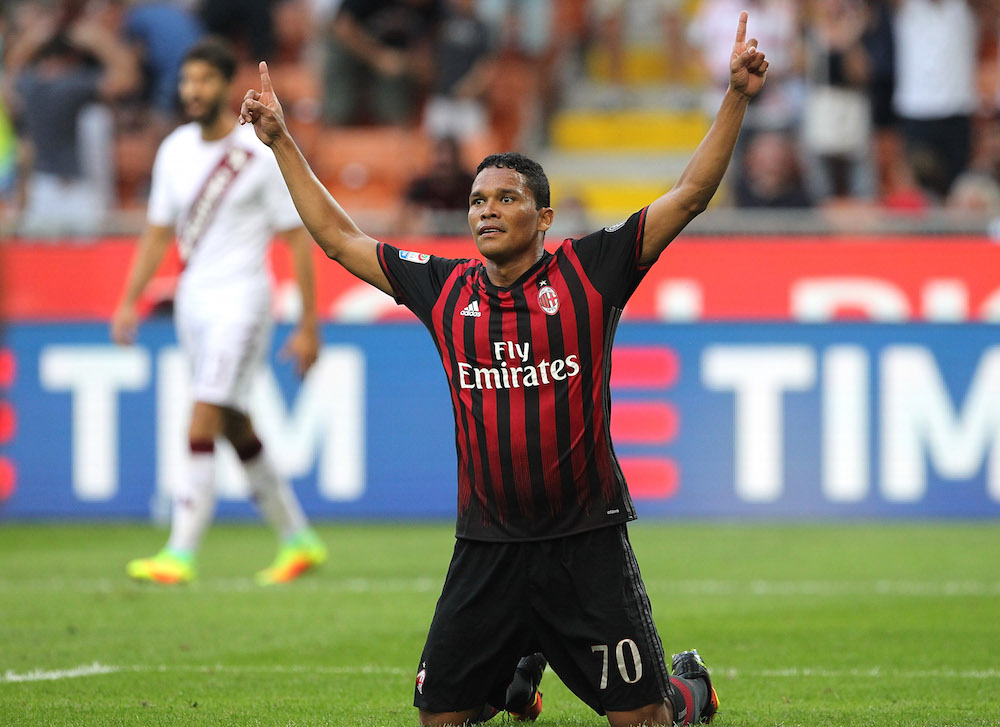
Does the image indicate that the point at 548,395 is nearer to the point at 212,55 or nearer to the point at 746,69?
the point at 746,69

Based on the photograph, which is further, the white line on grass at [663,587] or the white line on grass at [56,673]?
the white line on grass at [663,587]

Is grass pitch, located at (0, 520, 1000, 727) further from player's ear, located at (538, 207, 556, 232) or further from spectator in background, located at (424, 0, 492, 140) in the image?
spectator in background, located at (424, 0, 492, 140)

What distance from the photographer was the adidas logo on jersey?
4.90 m

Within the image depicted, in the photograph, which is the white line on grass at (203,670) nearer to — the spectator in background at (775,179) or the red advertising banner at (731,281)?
the red advertising banner at (731,281)

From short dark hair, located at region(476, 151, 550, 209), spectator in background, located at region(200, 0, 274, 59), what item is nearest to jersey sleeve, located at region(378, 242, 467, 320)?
short dark hair, located at region(476, 151, 550, 209)

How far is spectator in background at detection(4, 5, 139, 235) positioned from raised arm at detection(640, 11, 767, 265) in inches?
399

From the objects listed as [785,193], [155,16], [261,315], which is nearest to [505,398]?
[261,315]

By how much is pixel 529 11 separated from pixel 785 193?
515 cm

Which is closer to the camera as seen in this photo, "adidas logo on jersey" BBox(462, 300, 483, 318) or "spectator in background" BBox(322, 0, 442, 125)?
"adidas logo on jersey" BBox(462, 300, 483, 318)

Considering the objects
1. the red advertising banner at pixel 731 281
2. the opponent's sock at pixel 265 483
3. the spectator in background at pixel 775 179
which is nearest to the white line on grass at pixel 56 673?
the opponent's sock at pixel 265 483

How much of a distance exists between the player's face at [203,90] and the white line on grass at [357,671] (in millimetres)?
3253

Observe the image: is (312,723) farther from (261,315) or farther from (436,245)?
(436,245)

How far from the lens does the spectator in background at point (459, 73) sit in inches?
615

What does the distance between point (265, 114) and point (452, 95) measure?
1075 centimetres
